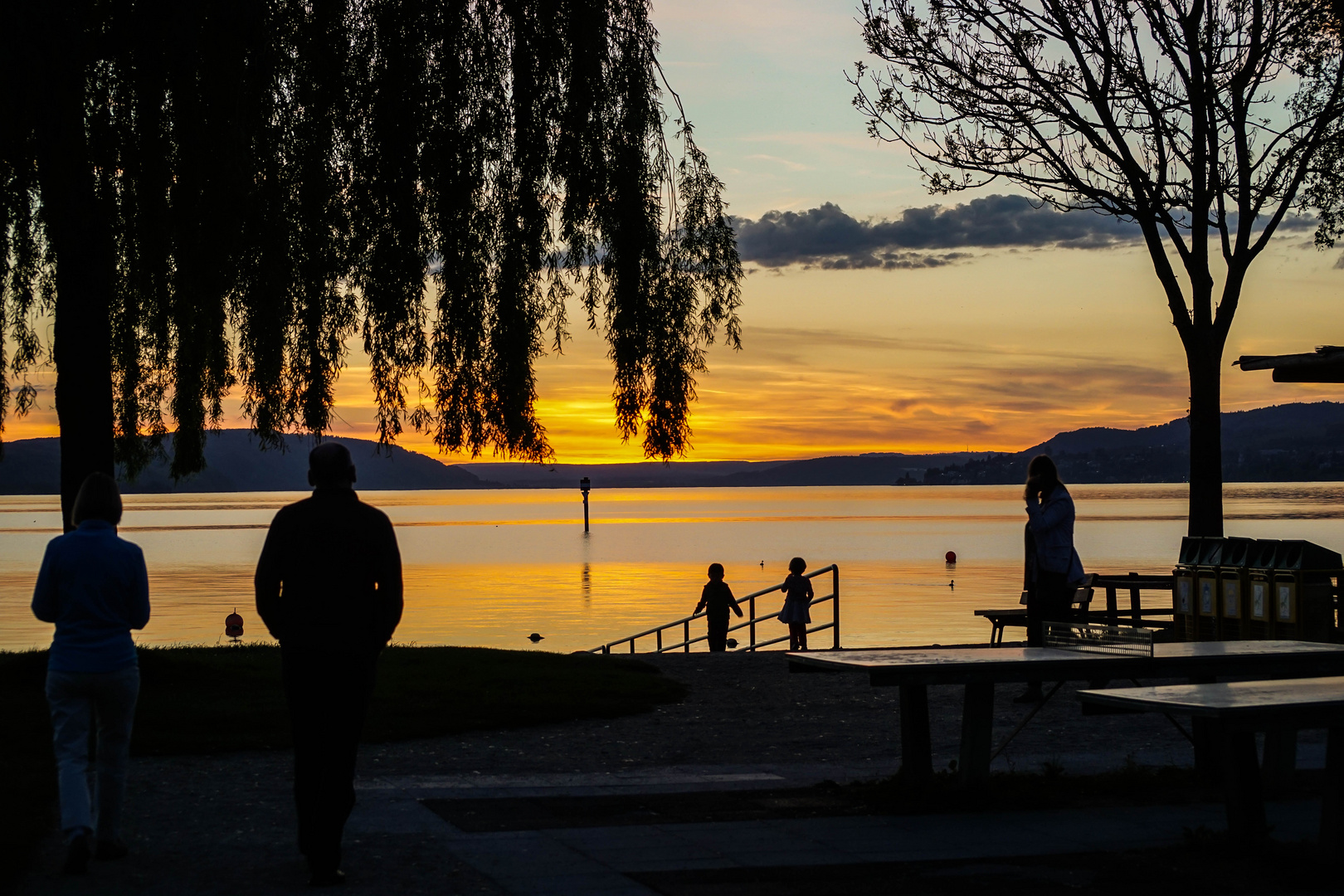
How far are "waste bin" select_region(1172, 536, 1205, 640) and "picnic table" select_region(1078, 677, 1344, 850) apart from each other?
8.38 m

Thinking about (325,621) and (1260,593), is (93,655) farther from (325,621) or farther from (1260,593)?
(1260,593)

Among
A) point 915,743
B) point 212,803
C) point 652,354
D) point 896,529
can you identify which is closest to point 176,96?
point 652,354

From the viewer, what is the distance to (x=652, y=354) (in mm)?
10273

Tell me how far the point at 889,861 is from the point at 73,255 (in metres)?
7.90

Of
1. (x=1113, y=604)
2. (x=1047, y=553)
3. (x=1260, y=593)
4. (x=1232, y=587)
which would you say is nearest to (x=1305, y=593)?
(x=1260, y=593)

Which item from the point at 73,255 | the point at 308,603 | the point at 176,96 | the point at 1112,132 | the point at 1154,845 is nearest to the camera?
the point at 308,603

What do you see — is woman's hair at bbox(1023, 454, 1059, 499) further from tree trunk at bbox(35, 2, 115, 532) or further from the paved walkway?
tree trunk at bbox(35, 2, 115, 532)

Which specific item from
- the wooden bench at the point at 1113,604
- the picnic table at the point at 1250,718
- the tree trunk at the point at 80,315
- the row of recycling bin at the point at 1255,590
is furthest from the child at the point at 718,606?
the picnic table at the point at 1250,718

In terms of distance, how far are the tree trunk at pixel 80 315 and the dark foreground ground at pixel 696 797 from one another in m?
2.97

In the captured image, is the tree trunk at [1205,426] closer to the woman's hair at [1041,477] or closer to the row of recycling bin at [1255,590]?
the row of recycling bin at [1255,590]

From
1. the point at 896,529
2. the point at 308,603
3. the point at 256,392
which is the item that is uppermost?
the point at 256,392

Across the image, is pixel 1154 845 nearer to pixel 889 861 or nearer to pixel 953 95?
pixel 889 861

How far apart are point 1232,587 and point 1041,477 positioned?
13.2 feet

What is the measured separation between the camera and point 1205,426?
606 inches
